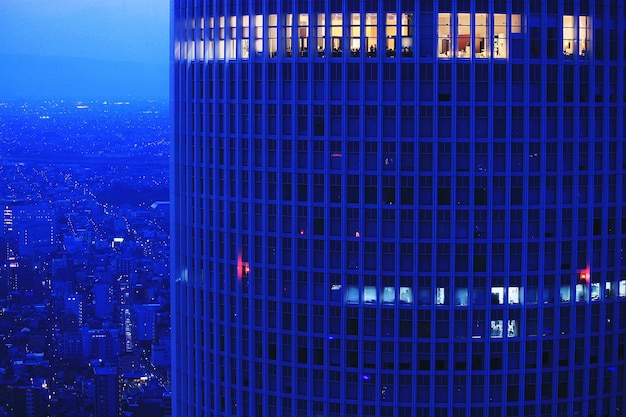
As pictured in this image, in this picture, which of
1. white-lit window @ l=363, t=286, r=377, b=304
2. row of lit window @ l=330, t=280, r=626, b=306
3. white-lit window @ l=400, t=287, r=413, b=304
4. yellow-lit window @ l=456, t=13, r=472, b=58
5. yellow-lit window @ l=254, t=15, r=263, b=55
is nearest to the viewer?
yellow-lit window @ l=456, t=13, r=472, b=58

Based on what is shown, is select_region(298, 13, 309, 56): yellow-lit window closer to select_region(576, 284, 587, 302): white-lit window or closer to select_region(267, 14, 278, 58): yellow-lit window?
select_region(267, 14, 278, 58): yellow-lit window

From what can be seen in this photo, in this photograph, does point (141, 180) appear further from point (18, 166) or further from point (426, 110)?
point (426, 110)

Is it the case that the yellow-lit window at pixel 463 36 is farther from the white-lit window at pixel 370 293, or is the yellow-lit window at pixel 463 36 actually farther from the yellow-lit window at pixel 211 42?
the yellow-lit window at pixel 211 42

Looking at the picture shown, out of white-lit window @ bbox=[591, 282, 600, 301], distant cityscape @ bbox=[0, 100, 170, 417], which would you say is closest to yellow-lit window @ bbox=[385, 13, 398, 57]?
white-lit window @ bbox=[591, 282, 600, 301]

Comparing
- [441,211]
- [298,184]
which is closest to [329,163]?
[298,184]

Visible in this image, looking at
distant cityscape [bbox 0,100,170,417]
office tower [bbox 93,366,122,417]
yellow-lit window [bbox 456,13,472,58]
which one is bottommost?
office tower [bbox 93,366,122,417]

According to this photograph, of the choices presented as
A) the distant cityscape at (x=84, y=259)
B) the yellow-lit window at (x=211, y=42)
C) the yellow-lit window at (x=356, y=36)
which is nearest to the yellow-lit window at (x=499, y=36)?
the yellow-lit window at (x=356, y=36)
